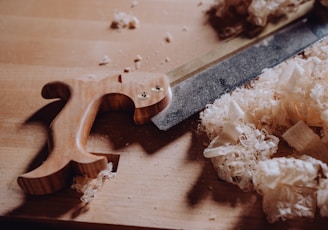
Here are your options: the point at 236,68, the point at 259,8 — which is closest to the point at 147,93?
the point at 236,68

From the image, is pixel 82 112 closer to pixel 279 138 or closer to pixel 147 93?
pixel 147 93

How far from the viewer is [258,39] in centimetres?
120

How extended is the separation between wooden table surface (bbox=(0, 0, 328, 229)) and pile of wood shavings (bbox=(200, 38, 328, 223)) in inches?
1.4

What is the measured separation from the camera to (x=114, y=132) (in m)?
1.08

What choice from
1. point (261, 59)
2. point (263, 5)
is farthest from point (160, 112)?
point (263, 5)

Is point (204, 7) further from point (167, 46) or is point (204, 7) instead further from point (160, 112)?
point (160, 112)

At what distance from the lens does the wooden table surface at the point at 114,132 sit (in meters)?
0.95

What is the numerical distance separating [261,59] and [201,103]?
20 centimetres

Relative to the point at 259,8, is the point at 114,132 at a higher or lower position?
lower

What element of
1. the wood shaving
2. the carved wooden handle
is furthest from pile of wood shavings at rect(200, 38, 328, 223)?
the wood shaving

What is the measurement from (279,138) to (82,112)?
44 centimetres

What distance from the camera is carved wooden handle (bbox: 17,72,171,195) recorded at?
37.3 inches

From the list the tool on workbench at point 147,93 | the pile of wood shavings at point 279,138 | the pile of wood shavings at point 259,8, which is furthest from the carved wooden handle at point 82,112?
the pile of wood shavings at point 259,8

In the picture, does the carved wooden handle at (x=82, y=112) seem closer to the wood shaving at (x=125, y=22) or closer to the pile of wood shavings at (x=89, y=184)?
the pile of wood shavings at (x=89, y=184)
